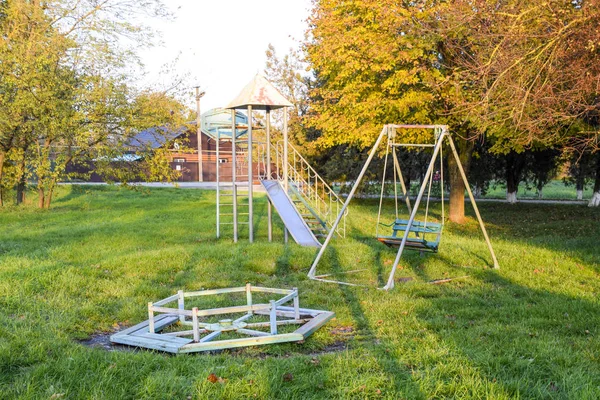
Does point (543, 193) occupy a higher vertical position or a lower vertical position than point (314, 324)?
higher

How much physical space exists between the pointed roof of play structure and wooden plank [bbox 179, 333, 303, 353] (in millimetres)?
7583

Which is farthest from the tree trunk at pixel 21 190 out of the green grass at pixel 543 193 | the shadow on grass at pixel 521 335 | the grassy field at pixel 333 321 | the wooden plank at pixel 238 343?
the green grass at pixel 543 193

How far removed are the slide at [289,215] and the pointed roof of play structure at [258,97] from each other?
1.91 meters

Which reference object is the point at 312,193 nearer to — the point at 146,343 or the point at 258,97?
the point at 258,97

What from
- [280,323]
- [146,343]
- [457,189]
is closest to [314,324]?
[280,323]

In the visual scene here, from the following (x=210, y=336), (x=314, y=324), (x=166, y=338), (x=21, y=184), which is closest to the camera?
(x=166, y=338)

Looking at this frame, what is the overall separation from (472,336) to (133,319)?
141 inches

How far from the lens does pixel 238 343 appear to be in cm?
472

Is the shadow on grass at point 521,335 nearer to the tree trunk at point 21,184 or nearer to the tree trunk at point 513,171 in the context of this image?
the tree trunk at point 21,184

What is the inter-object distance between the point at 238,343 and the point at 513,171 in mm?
22440

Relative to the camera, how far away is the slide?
1091 centimetres

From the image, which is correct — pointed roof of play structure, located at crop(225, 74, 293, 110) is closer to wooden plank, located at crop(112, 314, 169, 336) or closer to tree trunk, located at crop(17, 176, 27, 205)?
wooden plank, located at crop(112, 314, 169, 336)

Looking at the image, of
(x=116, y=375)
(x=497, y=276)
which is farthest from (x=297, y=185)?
(x=116, y=375)

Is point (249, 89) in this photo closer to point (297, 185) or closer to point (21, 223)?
point (297, 185)
